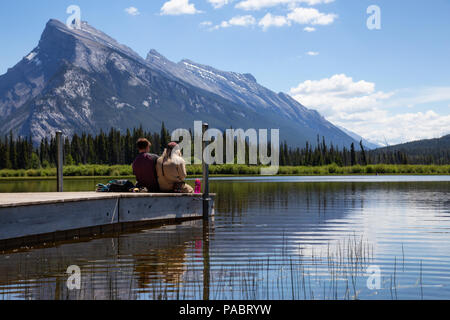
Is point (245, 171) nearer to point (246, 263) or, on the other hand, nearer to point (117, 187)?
point (117, 187)

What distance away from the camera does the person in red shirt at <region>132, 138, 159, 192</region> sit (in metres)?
15.7

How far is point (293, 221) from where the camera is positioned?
55.0ft

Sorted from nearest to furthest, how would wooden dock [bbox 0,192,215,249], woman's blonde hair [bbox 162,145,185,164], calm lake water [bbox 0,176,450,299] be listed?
calm lake water [bbox 0,176,450,299] < wooden dock [bbox 0,192,215,249] < woman's blonde hair [bbox 162,145,185,164]

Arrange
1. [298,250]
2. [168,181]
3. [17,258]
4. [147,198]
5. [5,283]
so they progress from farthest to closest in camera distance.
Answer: [168,181] → [147,198] → [298,250] → [17,258] → [5,283]

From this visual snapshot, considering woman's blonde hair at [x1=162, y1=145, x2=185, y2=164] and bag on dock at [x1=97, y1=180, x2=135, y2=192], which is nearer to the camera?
woman's blonde hair at [x1=162, y1=145, x2=185, y2=164]

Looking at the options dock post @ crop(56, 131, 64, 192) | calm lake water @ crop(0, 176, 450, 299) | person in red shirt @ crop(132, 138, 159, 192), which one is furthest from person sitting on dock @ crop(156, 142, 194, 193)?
dock post @ crop(56, 131, 64, 192)

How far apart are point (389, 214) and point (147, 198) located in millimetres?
9090

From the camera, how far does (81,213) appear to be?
1269cm

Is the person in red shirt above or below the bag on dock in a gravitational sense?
above

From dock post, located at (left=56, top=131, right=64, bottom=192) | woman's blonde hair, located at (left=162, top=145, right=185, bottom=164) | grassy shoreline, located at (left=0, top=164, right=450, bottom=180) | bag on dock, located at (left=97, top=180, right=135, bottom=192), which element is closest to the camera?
woman's blonde hair, located at (left=162, top=145, right=185, bottom=164)

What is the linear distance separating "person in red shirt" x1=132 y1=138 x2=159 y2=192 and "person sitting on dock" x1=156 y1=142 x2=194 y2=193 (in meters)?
0.16

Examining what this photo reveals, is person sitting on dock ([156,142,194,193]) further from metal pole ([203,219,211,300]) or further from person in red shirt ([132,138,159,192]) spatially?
metal pole ([203,219,211,300])
